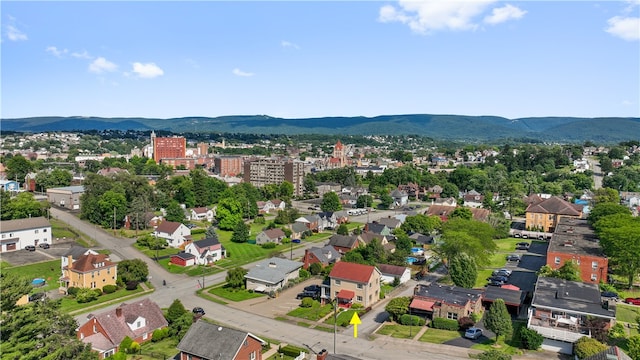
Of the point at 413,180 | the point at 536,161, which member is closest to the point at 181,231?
the point at 413,180

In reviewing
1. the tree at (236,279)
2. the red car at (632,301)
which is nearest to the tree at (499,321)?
the red car at (632,301)

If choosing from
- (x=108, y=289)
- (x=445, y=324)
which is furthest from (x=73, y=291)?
(x=445, y=324)

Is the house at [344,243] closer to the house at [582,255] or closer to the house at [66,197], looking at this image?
the house at [582,255]

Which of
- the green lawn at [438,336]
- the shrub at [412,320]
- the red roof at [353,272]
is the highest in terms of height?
the red roof at [353,272]

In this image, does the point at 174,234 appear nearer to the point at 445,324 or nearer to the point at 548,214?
the point at 445,324

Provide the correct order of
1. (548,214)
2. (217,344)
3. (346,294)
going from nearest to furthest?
(217,344) → (346,294) → (548,214)

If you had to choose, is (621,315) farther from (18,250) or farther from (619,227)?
(18,250)

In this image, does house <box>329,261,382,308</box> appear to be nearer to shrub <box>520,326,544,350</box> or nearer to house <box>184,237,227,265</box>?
shrub <box>520,326,544,350</box>
